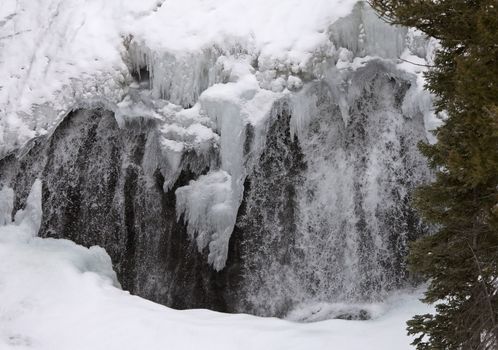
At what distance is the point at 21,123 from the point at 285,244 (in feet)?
16.7

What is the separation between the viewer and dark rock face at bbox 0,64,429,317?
10570mm

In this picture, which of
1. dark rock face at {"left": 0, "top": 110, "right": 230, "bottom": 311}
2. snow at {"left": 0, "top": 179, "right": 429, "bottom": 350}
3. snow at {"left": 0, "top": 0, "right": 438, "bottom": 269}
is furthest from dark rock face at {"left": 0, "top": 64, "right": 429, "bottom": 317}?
snow at {"left": 0, "top": 179, "right": 429, "bottom": 350}

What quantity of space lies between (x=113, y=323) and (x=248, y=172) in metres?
3.72

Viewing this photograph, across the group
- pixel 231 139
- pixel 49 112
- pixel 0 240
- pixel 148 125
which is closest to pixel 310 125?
pixel 231 139

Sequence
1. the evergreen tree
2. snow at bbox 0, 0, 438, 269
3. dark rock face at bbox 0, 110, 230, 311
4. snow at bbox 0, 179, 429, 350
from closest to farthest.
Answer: the evergreen tree, snow at bbox 0, 179, 429, 350, snow at bbox 0, 0, 438, 269, dark rock face at bbox 0, 110, 230, 311

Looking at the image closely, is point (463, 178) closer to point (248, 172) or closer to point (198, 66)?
point (248, 172)

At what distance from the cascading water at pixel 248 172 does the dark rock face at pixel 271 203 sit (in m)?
0.02

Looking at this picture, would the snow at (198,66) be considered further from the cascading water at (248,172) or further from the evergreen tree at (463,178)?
the evergreen tree at (463,178)

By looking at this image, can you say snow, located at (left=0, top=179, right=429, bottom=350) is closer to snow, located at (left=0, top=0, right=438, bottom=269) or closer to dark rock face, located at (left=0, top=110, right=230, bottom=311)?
dark rock face, located at (left=0, top=110, right=230, bottom=311)

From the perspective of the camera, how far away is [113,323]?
748cm

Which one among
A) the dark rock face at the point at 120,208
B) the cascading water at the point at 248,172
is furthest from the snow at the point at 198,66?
the dark rock face at the point at 120,208

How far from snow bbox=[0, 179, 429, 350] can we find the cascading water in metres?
2.20

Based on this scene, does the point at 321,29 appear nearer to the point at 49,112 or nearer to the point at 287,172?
the point at 287,172

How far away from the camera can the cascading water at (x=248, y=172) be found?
9.84m
